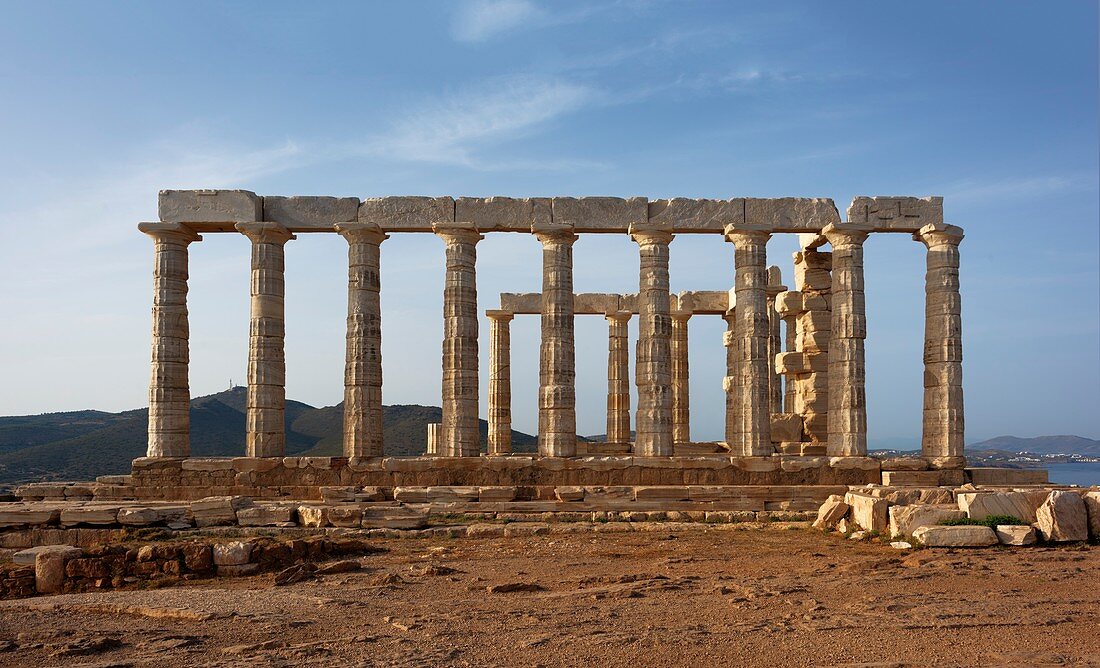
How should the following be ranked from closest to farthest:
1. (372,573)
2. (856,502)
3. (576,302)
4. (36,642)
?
(36,642) < (372,573) < (856,502) < (576,302)

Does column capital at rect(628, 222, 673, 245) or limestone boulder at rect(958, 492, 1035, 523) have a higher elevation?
column capital at rect(628, 222, 673, 245)

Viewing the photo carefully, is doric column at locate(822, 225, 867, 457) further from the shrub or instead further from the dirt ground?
the dirt ground

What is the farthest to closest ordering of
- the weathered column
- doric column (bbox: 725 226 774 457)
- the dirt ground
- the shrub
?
the weathered column, doric column (bbox: 725 226 774 457), the shrub, the dirt ground

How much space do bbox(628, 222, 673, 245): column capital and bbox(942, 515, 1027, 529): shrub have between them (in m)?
11.5

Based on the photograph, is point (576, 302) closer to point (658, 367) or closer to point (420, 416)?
point (658, 367)

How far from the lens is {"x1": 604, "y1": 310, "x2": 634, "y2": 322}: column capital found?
3728 cm

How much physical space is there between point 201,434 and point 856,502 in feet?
221

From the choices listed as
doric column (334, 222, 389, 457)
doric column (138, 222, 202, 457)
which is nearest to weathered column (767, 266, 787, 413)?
doric column (334, 222, 389, 457)

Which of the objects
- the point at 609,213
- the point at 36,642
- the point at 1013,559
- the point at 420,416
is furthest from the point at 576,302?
the point at 420,416

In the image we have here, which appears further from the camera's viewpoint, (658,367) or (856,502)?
(658,367)

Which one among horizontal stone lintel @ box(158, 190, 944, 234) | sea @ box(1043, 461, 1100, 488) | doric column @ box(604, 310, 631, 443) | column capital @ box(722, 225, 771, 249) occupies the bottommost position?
sea @ box(1043, 461, 1100, 488)

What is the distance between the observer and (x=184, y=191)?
82.6 feet

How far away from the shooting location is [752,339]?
2544 cm

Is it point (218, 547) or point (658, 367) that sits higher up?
point (658, 367)
